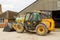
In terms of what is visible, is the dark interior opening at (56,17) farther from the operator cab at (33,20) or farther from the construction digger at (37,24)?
the operator cab at (33,20)

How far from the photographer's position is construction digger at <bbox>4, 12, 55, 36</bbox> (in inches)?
586

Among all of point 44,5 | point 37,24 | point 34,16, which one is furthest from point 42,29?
point 44,5

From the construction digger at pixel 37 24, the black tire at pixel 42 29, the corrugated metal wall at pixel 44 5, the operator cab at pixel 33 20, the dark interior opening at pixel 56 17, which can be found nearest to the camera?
the black tire at pixel 42 29

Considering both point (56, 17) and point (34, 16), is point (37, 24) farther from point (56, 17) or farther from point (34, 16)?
point (56, 17)

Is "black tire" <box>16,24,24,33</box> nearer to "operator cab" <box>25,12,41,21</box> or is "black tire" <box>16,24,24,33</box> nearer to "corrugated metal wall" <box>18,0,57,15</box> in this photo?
"operator cab" <box>25,12,41,21</box>

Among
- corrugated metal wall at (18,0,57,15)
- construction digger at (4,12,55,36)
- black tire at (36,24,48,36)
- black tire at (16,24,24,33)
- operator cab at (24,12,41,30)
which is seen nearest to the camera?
black tire at (36,24,48,36)

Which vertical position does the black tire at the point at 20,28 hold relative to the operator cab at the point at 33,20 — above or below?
below

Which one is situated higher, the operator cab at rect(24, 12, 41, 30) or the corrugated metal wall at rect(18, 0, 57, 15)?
the corrugated metal wall at rect(18, 0, 57, 15)

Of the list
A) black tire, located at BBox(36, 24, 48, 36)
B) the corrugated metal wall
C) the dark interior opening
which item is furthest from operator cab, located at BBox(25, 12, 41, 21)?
the dark interior opening

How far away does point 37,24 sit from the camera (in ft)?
50.7

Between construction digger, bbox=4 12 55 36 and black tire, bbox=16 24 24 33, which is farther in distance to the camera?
black tire, bbox=16 24 24 33

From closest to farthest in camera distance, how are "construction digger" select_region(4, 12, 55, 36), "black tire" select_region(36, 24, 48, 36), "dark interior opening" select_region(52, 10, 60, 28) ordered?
"black tire" select_region(36, 24, 48, 36) < "construction digger" select_region(4, 12, 55, 36) < "dark interior opening" select_region(52, 10, 60, 28)

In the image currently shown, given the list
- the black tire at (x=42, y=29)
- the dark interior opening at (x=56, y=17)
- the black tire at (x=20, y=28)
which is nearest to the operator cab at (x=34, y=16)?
the black tire at (x=42, y=29)

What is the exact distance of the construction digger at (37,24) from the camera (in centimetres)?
1489
